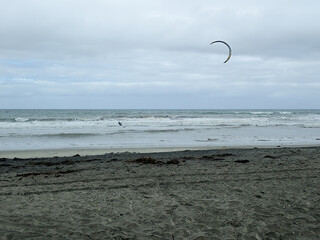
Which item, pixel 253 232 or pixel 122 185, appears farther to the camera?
pixel 122 185

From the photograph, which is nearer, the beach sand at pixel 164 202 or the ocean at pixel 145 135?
the beach sand at pixel 164 202

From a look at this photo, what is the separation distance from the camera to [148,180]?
7.31m

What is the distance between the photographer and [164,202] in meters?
5.49

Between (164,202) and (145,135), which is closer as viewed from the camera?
(164,202)

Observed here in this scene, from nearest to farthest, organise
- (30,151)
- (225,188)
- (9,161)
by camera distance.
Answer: (225,188) < (9,161) < (30,151)

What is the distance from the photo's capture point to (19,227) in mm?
4312

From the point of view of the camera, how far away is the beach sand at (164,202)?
430 cm

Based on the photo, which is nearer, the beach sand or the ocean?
the beach sand

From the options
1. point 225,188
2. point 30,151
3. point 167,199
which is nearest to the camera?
point 167,199

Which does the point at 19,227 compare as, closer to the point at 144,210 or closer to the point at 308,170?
the point at 144,210

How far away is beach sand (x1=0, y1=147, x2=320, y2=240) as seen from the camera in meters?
4.30

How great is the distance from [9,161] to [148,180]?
19.5 feet

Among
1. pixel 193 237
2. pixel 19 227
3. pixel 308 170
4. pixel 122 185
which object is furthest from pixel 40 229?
pixel 308 170

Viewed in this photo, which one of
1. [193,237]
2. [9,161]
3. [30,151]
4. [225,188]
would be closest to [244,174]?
[225,188]
